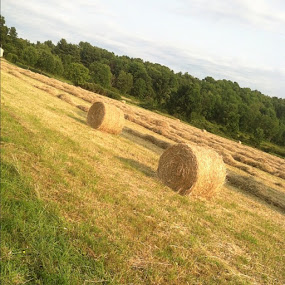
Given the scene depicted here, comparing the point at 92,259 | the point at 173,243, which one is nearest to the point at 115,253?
the point at 92,259

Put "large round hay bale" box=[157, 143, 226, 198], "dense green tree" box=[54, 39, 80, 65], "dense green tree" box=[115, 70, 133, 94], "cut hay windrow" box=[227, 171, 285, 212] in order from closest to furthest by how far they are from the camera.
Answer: "large round hay bale" box=[157, 143, 226, 198]
"cut hay windrow" box=[227, 171, 285, 212]
"dense green tree" box=[115, 70, 133, 94]
"dense green tree" box=[54, 39, 80, 65]

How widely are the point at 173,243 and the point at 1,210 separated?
140 inches

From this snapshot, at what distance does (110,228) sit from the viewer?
632 cm

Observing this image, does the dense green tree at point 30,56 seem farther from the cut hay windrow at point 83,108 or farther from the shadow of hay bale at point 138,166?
the shadow of hay bale at point 138,166

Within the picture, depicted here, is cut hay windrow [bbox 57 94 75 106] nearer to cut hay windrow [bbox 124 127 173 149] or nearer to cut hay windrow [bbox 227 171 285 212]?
cut hay windrow [bbox 124 127 173 149]

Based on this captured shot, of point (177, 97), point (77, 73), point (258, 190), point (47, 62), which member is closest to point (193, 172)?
point (258, 190)

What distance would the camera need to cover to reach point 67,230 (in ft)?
18.9

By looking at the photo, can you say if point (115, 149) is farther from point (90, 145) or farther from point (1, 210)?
point (1, 210)

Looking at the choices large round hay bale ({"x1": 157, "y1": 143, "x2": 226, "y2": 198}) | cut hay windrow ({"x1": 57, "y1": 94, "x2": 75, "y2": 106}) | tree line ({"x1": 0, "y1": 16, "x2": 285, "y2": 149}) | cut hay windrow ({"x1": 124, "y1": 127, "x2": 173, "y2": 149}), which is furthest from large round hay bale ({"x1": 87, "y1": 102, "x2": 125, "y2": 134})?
tree line ({"x1": 0, "y1": 16, "x2": 285, "y2": 149})

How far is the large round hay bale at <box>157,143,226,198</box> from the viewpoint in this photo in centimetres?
1080

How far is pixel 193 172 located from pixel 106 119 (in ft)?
30.1

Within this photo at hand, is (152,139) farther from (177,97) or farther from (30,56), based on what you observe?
(30,56)

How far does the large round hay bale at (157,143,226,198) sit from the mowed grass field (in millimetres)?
490

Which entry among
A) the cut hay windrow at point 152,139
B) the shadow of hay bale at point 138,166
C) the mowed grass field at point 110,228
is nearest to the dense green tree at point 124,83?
the cut hay windrow at point 152,139
